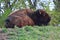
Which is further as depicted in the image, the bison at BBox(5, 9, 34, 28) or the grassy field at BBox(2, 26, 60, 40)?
the bison at BBox(5, 9, 34, 28)

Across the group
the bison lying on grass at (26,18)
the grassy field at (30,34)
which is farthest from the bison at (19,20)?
the grassy field at (30,34)

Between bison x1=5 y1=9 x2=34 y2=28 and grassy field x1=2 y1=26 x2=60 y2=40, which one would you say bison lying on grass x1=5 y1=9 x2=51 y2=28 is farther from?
grassy field x1=2 y1=26 x2=60 y2=40

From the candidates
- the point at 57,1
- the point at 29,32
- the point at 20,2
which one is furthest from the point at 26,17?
the point at 20,2

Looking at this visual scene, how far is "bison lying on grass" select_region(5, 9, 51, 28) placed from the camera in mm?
8586

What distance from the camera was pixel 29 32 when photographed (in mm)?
6535

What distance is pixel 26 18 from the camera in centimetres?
878

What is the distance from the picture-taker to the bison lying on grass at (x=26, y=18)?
28.2 feet

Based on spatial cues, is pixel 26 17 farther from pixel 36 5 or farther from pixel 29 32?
pixel 36 5

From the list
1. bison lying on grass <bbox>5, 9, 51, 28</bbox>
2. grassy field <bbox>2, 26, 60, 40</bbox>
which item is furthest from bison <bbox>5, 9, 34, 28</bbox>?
grassy field <bbox>2, 26, 60, 40</bbox>

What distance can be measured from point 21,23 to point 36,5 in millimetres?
6487

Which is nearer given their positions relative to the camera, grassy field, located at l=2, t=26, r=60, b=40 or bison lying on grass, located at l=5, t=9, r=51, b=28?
grassy field, located at l=2, t=26, r=60, b=40

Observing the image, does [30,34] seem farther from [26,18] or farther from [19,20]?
[26,18]

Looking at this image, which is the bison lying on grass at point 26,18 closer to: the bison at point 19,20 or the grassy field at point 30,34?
the bison at point 19,20

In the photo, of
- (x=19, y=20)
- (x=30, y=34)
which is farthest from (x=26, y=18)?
(x=30, y=34)
